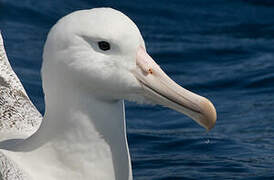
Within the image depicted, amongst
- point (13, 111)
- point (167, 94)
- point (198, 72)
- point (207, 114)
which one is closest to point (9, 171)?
point (167, 94)

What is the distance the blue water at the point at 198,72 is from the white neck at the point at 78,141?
2.40 meters

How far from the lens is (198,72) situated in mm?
12477

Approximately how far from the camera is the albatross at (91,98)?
648 centimetres

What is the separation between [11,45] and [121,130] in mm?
6593

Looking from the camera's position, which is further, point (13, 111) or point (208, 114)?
point (13, 111)

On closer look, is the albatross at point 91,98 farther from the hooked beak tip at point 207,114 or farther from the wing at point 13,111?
the wing at point 13,111

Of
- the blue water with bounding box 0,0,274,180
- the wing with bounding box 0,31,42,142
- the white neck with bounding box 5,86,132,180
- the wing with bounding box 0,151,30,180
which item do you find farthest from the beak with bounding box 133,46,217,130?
the blue water with bounding box 0,0,274,180

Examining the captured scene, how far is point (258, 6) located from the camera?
14.8 meters

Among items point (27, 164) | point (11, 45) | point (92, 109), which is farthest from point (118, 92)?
point (11, 45)

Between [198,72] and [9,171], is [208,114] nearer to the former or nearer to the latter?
[9,171]

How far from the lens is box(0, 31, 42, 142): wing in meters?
7.80

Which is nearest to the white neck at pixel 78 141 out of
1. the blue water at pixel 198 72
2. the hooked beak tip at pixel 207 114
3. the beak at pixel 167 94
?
the beak at pixel 167 94

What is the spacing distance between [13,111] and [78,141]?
4.69ft

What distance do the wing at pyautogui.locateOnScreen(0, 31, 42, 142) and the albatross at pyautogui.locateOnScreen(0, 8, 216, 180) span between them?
2.43 ft
